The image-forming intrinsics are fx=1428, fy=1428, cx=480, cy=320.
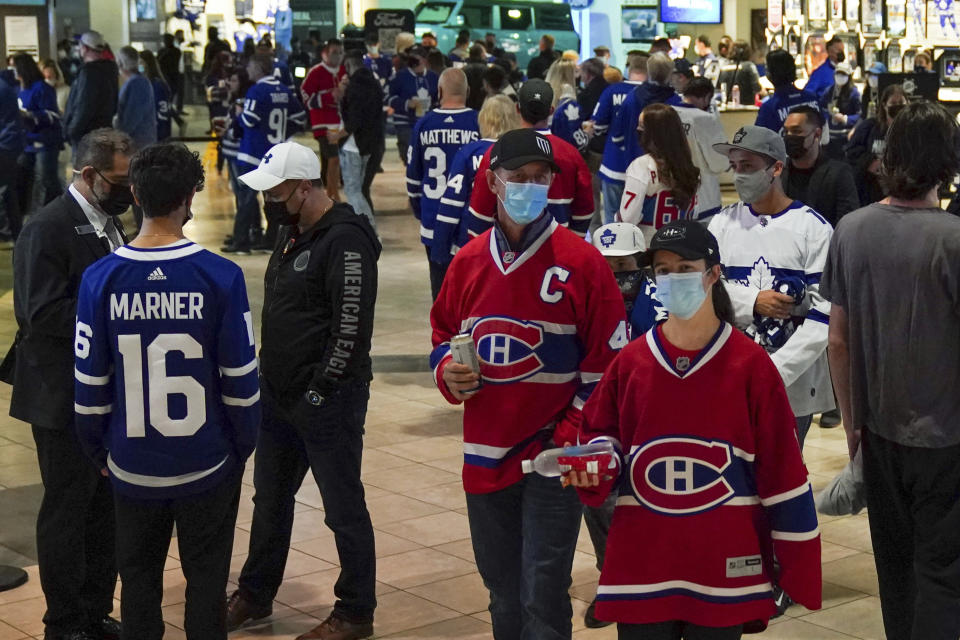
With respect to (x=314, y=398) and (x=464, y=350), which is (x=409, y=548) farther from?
(x=464, y=350)

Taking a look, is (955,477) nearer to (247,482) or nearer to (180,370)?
(180,370)

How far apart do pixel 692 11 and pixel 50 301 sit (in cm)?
2581

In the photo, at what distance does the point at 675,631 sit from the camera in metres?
3.73

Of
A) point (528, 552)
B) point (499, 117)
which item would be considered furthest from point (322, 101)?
point (528, 552)

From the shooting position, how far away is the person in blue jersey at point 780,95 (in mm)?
11750

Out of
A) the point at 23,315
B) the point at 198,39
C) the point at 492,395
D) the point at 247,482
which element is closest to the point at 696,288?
the point at 492,395

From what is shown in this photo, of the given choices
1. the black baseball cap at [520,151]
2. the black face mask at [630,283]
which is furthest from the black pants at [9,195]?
the black baseball cap at [520,151]

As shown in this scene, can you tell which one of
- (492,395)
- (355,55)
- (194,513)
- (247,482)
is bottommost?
(247,482)

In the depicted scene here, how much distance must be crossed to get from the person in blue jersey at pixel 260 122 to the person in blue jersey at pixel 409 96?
3.92 meters

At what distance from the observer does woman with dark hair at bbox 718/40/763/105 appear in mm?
20891

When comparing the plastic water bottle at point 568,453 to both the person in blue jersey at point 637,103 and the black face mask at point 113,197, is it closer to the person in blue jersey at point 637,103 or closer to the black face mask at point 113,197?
the black face mask at point 113,197

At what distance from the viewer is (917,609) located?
434cm

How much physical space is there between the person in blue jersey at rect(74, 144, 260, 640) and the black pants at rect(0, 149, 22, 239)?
9894 millimetres

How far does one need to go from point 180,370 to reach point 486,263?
98 centimetres
